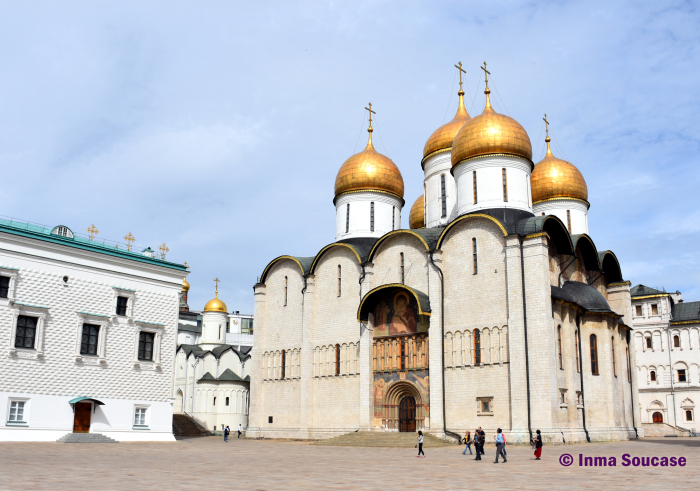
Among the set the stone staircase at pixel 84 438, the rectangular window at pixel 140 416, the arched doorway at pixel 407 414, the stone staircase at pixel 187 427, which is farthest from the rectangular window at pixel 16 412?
the stone staircase at pixel 187 427

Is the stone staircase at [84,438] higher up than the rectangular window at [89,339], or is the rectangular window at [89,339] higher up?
the rectangular window at [89,339]

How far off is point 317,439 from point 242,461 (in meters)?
13.4

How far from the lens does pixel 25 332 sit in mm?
20344

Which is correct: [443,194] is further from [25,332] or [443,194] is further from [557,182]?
[25,332]

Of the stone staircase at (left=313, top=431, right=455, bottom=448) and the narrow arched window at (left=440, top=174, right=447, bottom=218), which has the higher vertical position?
the narrow arched window at (left=440, top=174, right=447, bottom=218)

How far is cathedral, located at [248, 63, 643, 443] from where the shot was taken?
2247 cm

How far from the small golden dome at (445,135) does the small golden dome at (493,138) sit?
3.84 metres

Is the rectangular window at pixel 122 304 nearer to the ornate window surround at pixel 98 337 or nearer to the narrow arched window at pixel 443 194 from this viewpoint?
the ornate window surround at pixel 98 337

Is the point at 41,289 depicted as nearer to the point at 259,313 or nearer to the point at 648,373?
the point at 259,313

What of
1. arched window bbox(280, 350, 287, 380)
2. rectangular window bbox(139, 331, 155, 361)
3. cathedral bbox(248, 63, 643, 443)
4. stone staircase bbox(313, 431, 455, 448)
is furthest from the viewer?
arched window bbox(280, 350, 287, 380)

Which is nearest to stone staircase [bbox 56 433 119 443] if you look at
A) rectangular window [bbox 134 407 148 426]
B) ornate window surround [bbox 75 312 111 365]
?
rectangular window [bbox 134 407 148 426]

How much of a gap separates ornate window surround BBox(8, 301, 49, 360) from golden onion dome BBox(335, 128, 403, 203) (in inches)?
613

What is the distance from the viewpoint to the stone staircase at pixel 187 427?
35.4m

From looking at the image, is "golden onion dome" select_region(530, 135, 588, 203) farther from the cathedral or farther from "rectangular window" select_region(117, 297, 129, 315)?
"rectangular window" select_region(117, 297, 129, 315)
